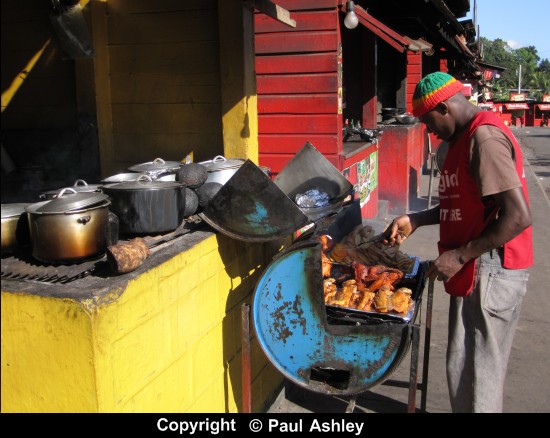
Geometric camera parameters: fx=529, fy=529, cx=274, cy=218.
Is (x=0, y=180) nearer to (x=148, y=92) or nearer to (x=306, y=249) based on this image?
(x=148, y=92)

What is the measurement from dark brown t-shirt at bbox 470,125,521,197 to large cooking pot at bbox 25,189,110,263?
6.15 feet

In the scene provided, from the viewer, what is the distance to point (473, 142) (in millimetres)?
2771

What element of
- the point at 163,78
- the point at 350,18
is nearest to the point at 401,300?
the point at 163,78

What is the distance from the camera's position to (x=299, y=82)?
6.34m

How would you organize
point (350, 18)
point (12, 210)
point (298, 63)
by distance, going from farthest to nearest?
point (298, 63)
point (350, 18)
point (12, 210)

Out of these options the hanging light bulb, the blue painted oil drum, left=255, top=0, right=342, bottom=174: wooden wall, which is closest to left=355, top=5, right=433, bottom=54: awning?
the hanging light bulb

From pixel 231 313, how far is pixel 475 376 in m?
1.47

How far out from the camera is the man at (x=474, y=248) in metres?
2.75

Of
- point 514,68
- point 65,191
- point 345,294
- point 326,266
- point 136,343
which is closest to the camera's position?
point 136,343

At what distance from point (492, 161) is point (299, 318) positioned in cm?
130

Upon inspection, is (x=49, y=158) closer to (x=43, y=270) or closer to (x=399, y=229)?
(x=43, y=270)

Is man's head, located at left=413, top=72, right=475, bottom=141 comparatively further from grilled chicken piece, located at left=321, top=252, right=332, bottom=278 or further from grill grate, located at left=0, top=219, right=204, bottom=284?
grill grate, located at left=0, top=219, right=204, bottom=284

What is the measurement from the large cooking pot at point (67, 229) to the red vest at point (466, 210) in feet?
6.16
